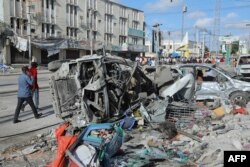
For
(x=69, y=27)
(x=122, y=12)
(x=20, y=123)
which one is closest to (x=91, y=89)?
(x=20, y=123)

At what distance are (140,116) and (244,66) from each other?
647 inches

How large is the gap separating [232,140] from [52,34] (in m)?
47.0

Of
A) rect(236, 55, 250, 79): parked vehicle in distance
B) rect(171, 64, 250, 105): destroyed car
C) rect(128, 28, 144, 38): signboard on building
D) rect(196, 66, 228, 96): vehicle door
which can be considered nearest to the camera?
rect(171, 64, 250, 105): destroyed car

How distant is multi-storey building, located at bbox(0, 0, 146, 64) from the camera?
151 feet

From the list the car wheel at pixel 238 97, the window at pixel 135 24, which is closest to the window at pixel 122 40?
the window at pixel 135 24

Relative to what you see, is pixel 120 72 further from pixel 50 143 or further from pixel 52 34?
pixel 52 34

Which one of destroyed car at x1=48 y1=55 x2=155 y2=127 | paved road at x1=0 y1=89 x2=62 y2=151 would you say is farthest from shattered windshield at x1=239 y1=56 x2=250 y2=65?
destroyed car at x1=48 y1=55 x2=155 y2=127

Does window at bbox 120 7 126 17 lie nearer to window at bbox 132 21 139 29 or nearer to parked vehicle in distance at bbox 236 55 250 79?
window at bbox 132 21 139 29

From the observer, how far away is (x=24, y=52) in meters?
46.8

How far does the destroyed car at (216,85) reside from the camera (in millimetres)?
13680

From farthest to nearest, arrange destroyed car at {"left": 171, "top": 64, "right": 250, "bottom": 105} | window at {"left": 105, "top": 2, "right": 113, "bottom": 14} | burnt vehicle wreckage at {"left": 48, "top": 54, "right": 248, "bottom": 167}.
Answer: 1. window at {"left": 105, "top": 2, "right": 113, "bottom": 14}
2. destroyed car at {"left": 171, "top": 64, "right": 250, "bottom": 105}
3. burnt vehicle wreckage at {"left": 48, "top": 54, "right": 248, "bottom": 167}

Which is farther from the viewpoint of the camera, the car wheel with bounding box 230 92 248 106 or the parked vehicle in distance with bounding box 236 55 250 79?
the parked vehicle in distance with bounding box 236 55 250 79

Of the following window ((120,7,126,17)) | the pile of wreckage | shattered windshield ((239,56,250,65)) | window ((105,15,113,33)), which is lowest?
the pile of wreckage

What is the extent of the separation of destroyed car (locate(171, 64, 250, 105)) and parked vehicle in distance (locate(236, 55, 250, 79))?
11079 mm
